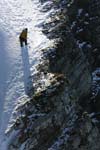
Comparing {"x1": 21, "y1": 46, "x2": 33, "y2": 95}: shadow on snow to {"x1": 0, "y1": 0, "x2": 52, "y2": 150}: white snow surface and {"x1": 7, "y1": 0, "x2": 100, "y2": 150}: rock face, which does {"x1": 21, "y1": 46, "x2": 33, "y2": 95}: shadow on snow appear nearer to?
{"x1": 0, "y1": 0, "x2": 52, "y2": 150}: white snow surface

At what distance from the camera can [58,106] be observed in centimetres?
2175

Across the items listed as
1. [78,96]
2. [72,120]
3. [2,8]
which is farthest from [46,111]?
[2,8]

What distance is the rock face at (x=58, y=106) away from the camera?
2058 cm

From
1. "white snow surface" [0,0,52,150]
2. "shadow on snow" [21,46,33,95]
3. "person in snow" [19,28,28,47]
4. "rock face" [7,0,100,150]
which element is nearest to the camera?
"rock face" [7,0,100,150]

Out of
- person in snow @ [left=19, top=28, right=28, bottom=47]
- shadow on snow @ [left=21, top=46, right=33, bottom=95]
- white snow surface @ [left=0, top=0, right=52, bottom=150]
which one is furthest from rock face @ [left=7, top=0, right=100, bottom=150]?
person in snow @ [left=19, top=28, right=28, bottom=47]

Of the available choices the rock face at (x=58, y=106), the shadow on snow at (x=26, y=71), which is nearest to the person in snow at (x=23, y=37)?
the shadow on snow at (x=26, y=71)

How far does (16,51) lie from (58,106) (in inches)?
185

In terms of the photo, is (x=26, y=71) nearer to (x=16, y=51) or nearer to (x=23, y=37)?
(x=23, y=37)

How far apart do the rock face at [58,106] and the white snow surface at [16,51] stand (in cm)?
51

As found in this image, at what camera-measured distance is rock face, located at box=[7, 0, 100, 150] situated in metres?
20.6

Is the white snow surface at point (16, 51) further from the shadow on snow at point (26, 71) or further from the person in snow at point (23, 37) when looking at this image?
the person in snow at point (23, 37)

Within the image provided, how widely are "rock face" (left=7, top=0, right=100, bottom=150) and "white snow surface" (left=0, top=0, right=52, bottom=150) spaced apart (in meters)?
0.51

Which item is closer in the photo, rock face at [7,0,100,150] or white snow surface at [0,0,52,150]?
rock face at [7,0,100,150]

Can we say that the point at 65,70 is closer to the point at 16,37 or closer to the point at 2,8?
the point at 16,37
